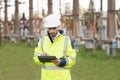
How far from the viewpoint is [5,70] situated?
12.4m

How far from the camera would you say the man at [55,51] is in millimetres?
4438

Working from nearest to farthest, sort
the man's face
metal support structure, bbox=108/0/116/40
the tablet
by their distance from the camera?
the tablet → the man's face → metal support structure, bbox=108/0/116/40

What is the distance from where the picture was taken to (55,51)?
4.48m

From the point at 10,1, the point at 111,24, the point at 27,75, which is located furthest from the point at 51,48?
the point at 10,1

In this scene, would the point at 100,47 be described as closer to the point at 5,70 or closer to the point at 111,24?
the point at 111,24

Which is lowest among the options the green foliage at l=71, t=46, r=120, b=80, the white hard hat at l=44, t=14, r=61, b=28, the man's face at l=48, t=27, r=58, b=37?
the green foliage at l=71, t=46, r=120, b=80

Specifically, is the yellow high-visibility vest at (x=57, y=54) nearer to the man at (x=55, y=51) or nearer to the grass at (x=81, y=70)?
the man at (x=55, y=51)

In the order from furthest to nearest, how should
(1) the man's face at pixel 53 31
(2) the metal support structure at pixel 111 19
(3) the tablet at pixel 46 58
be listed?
(2) the metal support structure at pixel 111 19, (1) the man's face at pixel 53 31, (3) the tablet at pixel 46 58

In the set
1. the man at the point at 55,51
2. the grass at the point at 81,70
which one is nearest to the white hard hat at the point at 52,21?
the man at the point at 55,51

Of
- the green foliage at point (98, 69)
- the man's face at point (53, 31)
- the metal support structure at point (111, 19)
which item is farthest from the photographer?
the metal support structure at point (111, 19)

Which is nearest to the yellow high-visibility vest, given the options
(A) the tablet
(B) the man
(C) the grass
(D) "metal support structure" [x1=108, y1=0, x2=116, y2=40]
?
(B) the man

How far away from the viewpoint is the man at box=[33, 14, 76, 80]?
175 inches

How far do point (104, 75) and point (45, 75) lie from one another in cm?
667

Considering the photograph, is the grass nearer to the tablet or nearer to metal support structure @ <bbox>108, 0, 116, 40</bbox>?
metal support structure @ <bbox>108, 0, 116, 40</bbox>
